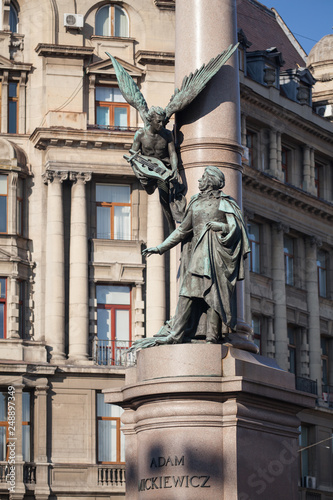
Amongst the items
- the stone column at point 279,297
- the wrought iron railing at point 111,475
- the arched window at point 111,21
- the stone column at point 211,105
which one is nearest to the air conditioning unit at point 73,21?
the arched window at point 111,21

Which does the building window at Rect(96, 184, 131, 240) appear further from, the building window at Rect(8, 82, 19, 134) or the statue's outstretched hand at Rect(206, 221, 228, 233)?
the statue's outstretched hand at Rect(206, 221, 228, 233)

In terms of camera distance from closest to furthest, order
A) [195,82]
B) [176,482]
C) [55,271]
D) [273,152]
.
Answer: [176,482], [195,82], [55,271], [273,152]

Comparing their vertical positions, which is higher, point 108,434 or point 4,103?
point 4,103

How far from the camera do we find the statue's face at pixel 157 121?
15.8 meters

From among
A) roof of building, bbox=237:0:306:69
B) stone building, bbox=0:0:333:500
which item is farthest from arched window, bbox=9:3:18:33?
roof of building, bbox=237:0:306:69

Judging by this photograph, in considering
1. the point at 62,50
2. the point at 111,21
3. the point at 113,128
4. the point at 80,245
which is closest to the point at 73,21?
the point at 62,50

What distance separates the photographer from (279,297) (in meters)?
54.1

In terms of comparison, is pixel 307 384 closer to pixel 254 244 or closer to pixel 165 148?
pixel 254 244

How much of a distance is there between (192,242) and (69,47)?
3440cm

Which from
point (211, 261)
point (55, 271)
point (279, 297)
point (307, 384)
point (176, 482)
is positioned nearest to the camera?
point (176, 482)

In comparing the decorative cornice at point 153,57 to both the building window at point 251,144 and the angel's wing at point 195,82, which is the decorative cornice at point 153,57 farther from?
the angel's wing at point 195,82

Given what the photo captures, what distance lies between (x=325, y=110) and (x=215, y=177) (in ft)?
149

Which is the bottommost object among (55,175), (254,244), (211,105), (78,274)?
(211,105)

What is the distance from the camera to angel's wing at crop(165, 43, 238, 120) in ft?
52.4
